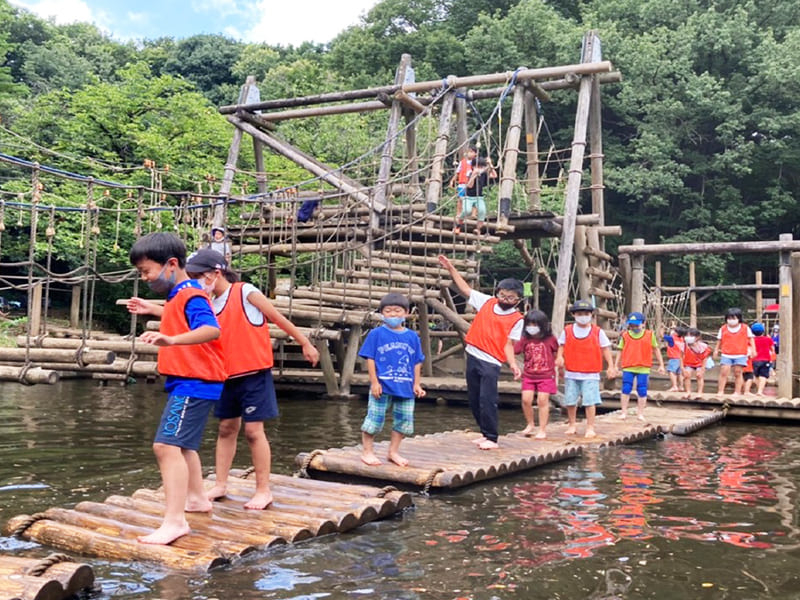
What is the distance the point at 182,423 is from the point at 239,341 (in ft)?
2.90

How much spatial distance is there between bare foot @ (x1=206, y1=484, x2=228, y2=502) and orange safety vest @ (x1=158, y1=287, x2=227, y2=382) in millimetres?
1152

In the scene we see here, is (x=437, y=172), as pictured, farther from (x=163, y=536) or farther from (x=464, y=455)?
(x=163, y=536)

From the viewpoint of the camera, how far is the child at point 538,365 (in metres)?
9.00

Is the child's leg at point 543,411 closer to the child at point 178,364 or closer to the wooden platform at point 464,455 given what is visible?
the wooden platform at point 464,455

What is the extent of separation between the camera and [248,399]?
5164 millimetres

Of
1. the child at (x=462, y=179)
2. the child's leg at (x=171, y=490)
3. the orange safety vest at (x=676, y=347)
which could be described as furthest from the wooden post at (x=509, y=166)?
the child's leg at (x=171, y=490)

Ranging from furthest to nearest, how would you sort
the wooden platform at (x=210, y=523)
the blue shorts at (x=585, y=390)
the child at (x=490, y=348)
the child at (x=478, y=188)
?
1. the child at (x=478, y=188)
2. the blue shorts at (x=585, y=390)
3. the child at (x=490, y=348)
4. the wooden platform at (x=210, y=523)

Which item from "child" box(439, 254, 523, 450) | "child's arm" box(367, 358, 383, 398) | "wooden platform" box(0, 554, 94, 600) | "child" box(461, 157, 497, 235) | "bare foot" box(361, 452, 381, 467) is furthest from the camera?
"child" box(461, 157, 497, 235)

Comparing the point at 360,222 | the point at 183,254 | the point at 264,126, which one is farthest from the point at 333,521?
the point at 264,126

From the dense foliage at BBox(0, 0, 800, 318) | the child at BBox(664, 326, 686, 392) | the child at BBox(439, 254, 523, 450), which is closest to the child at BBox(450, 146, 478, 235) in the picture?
the child at BBox(664, 326, 686, 392)

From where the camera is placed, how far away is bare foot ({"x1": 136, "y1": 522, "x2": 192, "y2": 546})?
4.33 m

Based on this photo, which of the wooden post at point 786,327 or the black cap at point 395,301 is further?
the wooden post at point 786,327

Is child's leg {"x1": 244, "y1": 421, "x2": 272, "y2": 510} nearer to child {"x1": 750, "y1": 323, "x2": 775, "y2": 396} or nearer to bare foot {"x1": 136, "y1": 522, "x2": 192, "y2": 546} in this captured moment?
bare foot {"x1": 136, "y1": 522, "x2": 192, "y2": 546}

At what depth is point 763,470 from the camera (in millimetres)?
7785
